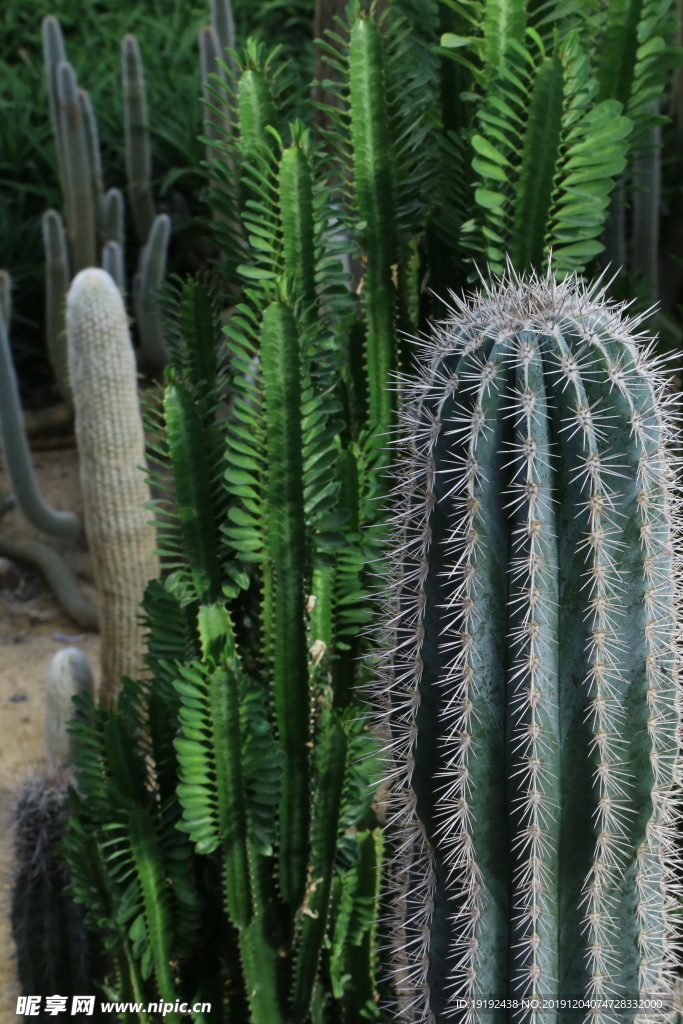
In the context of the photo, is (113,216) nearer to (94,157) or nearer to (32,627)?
(94,157)

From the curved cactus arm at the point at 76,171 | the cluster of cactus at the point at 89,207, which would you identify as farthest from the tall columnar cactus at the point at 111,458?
the curved cactus arm at the point at 76,171

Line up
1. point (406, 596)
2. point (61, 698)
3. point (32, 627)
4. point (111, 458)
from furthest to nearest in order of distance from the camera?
1. point (32, 627)
2. point (111, 458)
3. point (61, 698)
4. point (406, 596)

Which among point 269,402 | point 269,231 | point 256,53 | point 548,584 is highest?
point 256,53

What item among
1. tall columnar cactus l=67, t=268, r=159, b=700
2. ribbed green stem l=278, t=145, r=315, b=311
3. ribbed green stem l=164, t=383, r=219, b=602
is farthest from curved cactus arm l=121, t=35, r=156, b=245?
ribbed green stem l=164, t=383, r=219, b=602

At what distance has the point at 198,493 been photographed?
174 cm

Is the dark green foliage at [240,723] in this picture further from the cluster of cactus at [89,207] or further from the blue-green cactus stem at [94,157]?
the blue-green cactus stem at [94,157]

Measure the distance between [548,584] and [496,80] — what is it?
0.83 meters

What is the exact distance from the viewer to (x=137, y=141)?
5230 mm

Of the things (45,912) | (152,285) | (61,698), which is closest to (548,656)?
(45,912)

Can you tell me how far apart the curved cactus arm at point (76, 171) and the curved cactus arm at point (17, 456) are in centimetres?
86

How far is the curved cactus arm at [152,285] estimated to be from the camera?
475cm

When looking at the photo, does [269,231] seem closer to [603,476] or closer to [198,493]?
[198,493]

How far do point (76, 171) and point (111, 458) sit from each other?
6.65 feet

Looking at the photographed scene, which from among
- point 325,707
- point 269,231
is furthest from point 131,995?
point 269,231
